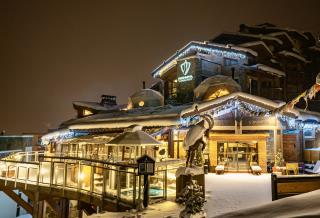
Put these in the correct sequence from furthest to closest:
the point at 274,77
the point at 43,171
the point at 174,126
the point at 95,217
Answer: the point at 274,77 < the point at 174,126 < the point at 43,171 < the point at 95,217

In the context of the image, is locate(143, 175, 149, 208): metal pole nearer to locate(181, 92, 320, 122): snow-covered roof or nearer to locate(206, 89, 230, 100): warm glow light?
locate(181, 92, 320, 122): snow-covered roof

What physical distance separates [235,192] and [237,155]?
245 inches

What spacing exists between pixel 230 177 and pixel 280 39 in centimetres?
2420

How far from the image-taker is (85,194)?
12.3 metres

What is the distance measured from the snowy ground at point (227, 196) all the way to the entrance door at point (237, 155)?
5.92 ft

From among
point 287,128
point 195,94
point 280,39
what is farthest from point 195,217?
point 280,39

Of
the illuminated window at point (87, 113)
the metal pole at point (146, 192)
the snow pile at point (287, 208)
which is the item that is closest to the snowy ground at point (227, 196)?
the metal pole at point (146, 192)

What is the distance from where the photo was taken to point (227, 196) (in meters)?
10.8

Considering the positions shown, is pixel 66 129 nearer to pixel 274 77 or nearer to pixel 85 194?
pixel 85 194

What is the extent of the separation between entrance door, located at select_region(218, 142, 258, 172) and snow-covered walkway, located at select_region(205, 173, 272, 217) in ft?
4.42

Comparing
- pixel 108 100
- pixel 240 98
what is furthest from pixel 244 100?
pixel 108 100

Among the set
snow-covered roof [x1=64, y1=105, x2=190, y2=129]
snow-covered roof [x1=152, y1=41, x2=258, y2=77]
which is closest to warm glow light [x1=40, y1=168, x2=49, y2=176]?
snow-covered roof [x1=64, y1=105, x2=190, y2=129]

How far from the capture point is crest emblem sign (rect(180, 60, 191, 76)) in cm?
2697

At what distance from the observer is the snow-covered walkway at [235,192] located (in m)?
9.40
